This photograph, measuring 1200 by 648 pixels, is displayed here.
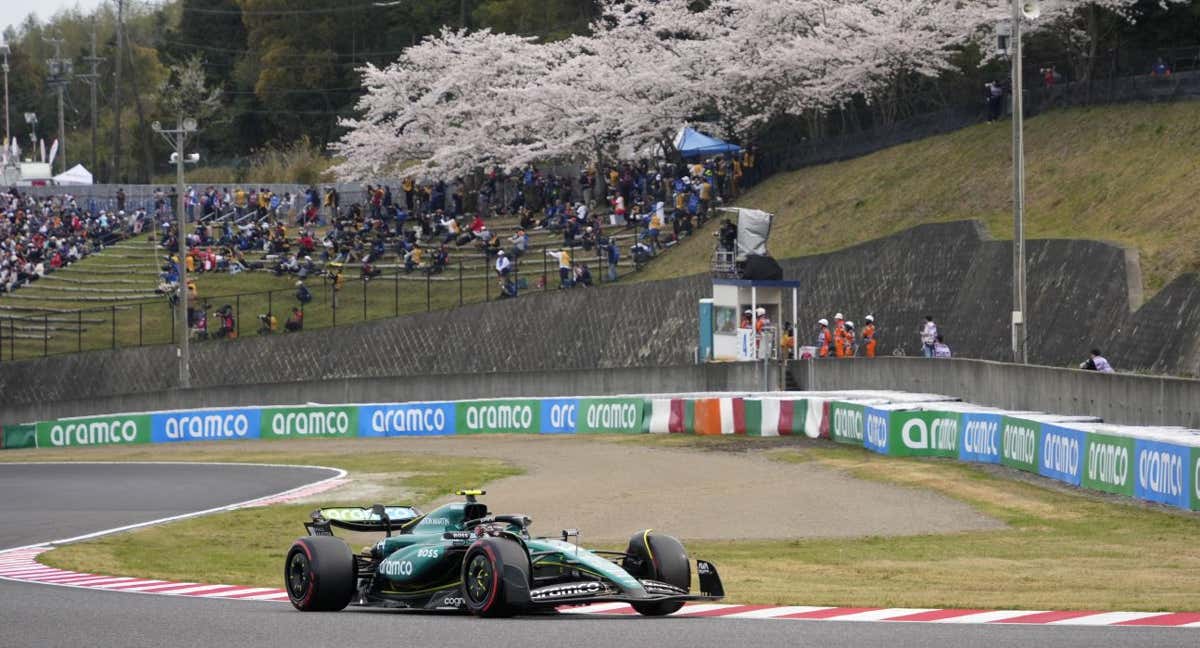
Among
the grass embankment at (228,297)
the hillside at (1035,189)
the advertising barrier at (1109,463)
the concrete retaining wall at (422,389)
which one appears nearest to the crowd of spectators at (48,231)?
the grass embankment at (228,297)

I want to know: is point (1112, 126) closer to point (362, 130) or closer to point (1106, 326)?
point (1106, 326)

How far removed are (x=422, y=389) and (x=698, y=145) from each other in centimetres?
1825

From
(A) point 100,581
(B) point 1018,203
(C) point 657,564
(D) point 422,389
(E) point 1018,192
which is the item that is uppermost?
(E) point 1018,192

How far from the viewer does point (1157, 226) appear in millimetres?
43062

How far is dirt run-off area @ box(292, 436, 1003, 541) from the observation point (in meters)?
26.3

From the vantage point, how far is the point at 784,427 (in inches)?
1640

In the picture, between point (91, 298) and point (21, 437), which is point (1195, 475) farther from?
point (91, 298)

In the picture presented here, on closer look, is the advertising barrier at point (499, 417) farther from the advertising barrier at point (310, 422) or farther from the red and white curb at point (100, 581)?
the red and white curb at point (100, 581)

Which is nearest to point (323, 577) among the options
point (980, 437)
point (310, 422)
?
point (980, 437)

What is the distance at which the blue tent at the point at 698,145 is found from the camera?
6394 centimetres

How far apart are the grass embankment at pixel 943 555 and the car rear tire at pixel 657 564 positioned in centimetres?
173

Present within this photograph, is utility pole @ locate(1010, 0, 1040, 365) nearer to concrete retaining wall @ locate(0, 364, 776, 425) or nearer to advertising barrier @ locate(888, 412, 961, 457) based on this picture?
advertising barrier @ locate(888, 412, 961, 457)

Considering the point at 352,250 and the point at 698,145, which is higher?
the point at 698,145

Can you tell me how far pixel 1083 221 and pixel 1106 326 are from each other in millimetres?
7577
